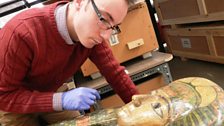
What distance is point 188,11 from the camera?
222 cm

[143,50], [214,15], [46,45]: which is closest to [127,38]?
[143,50]

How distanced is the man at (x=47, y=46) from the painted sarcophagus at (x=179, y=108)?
0.23 m

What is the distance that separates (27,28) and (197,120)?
0.56 metres

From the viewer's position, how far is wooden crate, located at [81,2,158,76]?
164cm

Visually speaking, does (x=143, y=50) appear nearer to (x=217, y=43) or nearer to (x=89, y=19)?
(x=217, y=43)

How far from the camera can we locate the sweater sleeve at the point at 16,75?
0.82 metres

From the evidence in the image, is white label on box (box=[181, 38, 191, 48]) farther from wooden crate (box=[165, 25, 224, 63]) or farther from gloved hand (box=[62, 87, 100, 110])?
gloved hand (box=[62, 87, 100, 110])

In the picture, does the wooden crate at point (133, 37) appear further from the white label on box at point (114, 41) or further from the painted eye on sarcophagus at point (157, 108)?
the painted eye on sarcophagus at point (157, 108)

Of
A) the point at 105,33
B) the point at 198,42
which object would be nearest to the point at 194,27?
the point at 198,42

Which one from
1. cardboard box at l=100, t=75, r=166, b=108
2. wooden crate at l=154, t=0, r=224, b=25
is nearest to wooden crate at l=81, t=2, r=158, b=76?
cardboard box at l=100, t=75, r=166, b=108

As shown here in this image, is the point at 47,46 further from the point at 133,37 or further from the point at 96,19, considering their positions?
the point at 133,37

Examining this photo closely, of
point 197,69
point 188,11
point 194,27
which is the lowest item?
point 197,69

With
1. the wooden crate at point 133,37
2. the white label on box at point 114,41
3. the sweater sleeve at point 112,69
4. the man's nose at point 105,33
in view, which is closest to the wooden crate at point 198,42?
the wooden crate at point 133,37

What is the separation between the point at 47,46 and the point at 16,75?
0.14 metres
